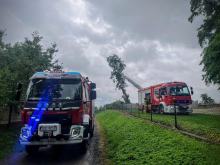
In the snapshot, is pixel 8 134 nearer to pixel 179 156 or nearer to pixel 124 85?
pixel 179 156

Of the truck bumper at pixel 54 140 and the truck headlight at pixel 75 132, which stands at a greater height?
the truck headlight at pixel 75 132

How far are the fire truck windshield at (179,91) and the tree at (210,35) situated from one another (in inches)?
106

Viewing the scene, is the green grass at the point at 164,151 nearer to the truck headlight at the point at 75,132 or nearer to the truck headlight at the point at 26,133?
the truck headlight at the point at 75,132

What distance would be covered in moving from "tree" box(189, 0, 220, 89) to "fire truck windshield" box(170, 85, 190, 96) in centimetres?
268

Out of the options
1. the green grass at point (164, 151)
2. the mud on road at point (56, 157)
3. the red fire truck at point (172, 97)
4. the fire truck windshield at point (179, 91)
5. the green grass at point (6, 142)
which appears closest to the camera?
the green grass at point (164, 151)

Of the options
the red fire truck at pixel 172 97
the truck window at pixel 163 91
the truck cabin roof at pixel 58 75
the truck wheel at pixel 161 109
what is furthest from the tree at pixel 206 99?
the truck cabin roof at pixel 58 75

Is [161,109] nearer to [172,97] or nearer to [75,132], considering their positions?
[172,97]

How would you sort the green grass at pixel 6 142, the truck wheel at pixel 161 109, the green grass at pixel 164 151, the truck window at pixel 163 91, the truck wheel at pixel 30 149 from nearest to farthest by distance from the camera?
the green grass at pixel 164 151, the truck wheel at pixel 30 149, the green grass at pixel 6 142, the truck window at pixel 163 91, the truck wheel at pixel 161 109

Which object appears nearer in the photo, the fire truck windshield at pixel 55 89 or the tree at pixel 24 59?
the fire truck windshield at pixel 55 89

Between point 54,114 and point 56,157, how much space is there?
196cm

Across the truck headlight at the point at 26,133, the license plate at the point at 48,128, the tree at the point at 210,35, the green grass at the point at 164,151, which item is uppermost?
the tree at the point at 210,35

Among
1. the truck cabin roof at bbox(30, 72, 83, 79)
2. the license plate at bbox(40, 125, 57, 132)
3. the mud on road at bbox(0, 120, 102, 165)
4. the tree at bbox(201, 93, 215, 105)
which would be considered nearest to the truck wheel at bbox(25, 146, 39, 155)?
the mud on road at bbox(0, 120, 102, 165)

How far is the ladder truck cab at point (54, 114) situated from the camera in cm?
1014

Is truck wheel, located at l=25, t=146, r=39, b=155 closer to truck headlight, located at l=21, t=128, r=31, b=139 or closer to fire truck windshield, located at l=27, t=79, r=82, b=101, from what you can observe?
truck headlight, located at l=21, t=128, r=31, b=139
